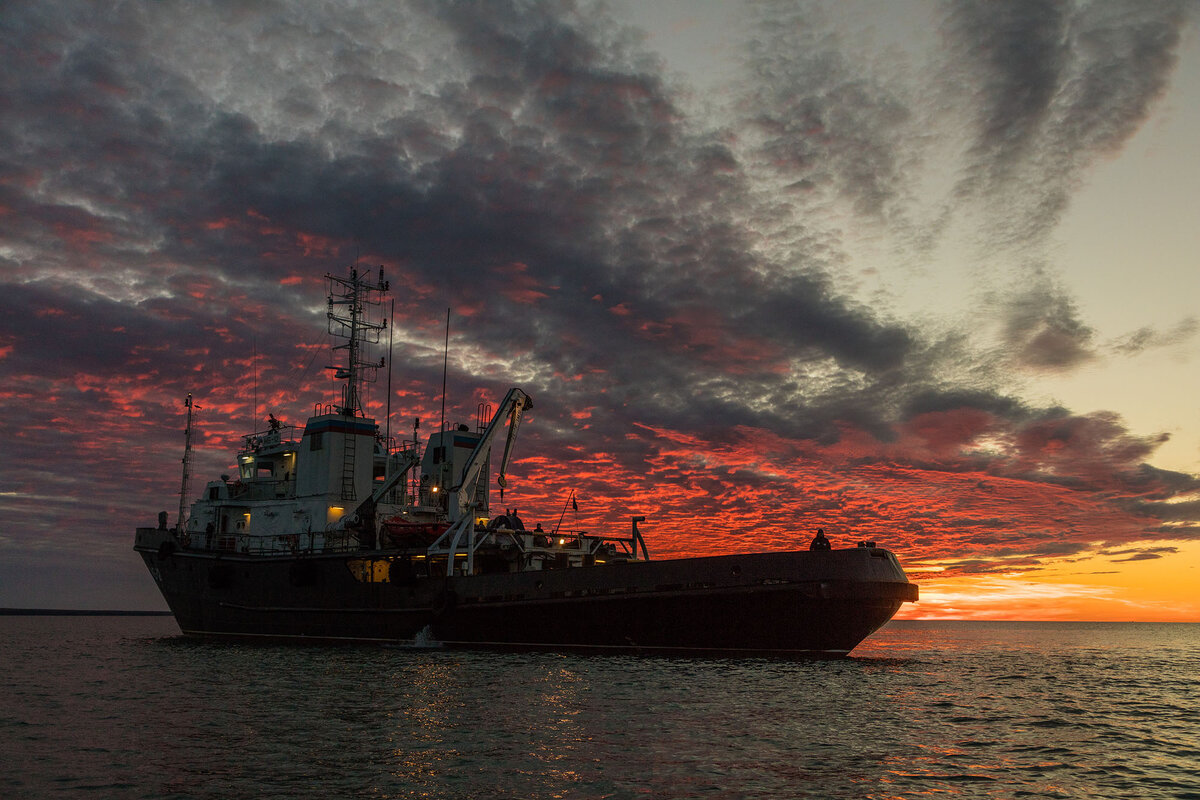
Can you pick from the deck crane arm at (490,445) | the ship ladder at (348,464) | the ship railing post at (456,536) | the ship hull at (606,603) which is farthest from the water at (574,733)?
the ship ladder at (348,464)

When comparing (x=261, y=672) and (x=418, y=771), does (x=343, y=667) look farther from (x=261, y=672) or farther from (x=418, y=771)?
(x=418, y=771)

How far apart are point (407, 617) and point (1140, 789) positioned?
32234 millimetres

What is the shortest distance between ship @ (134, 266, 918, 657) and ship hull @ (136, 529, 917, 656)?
→ 0.07 m

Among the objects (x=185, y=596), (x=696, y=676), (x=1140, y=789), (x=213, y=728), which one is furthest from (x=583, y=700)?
(x=185, y=596)

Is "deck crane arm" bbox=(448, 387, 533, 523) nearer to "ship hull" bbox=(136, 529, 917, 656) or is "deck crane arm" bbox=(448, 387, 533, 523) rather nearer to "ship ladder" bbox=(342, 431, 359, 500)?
"ship hull" bbox=(136, 529, 917, 656)

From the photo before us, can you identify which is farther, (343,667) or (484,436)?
(484,436)

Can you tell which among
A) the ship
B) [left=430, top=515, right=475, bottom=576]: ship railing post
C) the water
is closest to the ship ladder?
the ship

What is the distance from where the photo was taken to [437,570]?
141ft

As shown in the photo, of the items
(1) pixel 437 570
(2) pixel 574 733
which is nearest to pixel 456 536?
(1) pixel 437 570

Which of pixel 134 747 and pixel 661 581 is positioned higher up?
pixel 661 581

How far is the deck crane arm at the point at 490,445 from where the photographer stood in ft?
144

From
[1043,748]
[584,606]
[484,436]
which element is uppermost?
[484,436]

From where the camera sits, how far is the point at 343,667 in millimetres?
32750

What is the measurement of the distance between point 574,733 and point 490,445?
27.9m
